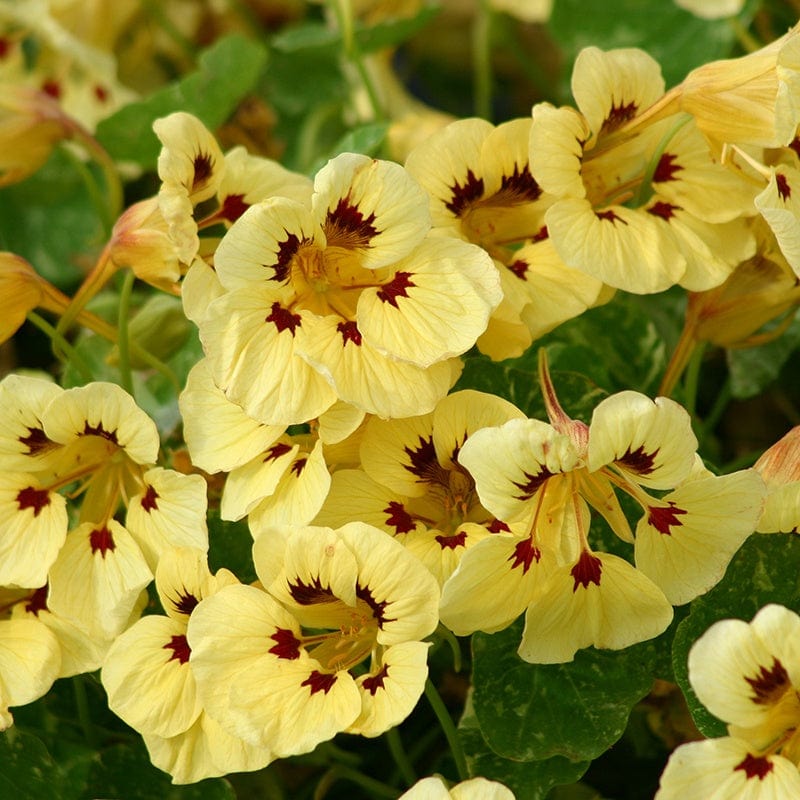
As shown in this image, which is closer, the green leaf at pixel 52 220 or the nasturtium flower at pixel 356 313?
the nasturtium flower at pixel 356 313

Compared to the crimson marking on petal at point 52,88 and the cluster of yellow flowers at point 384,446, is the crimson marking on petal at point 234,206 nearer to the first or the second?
the cluster of yellow flowers at point 384,446

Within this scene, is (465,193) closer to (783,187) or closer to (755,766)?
(783,187)

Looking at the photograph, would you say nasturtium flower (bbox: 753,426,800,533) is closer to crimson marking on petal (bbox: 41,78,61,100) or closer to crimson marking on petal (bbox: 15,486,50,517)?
crimson marking on petal (bbox: 15,486,50,517)

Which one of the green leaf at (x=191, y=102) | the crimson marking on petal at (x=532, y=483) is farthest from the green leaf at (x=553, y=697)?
the green leaf at (x=191, y=102)

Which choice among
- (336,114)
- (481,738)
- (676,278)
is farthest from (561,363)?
(336,114)

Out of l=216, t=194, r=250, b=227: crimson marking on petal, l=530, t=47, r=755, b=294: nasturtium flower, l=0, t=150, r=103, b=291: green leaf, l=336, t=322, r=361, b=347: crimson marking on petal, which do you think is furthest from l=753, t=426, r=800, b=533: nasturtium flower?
l=0, t=150, r=103, b=291: green leaf

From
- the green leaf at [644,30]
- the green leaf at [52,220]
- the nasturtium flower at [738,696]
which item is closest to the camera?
the nasturtium flower at [738,696]

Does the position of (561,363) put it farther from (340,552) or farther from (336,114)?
(336,114)

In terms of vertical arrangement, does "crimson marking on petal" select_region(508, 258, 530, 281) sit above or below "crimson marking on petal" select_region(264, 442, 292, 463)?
above
